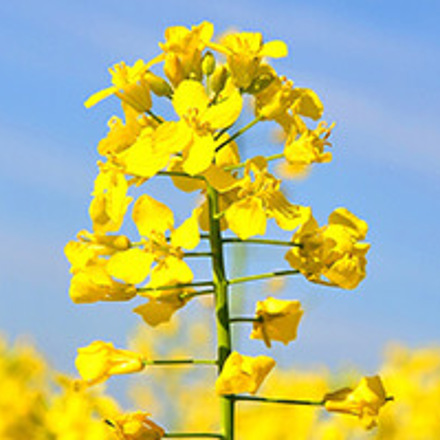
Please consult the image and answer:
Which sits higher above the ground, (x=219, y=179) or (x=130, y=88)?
(x=130, y=88)

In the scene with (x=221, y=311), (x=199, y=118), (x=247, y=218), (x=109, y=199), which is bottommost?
(x=221, y=311)

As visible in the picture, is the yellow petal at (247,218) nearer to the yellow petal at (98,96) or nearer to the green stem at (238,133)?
the green stem at (238,133)

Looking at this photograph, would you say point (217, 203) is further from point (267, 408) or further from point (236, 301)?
point (267, 408)

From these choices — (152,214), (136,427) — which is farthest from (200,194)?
(136,427)

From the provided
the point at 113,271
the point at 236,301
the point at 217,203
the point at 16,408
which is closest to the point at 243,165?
the point at 217,203

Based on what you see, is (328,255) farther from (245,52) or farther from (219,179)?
(245,52)

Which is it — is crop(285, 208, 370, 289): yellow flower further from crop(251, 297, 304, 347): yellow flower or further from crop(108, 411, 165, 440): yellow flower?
crop(108, 411, 165, 440): yellow flower

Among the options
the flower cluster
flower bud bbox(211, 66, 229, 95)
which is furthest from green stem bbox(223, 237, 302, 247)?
flower bud bbox(211, 66, 229, 95)
